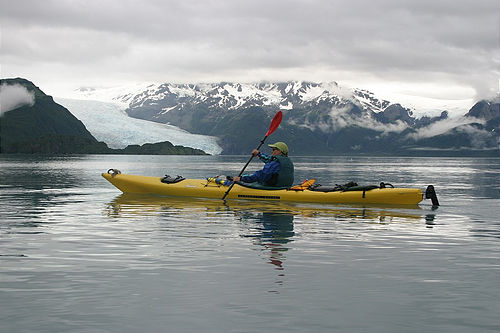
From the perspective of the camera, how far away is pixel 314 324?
8.59 metres

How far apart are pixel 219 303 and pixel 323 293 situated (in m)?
1.83

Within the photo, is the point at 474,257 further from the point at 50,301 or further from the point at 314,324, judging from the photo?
the point at 50,301

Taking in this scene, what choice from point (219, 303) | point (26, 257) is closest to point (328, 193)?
point (26, 257)

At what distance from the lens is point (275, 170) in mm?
26641

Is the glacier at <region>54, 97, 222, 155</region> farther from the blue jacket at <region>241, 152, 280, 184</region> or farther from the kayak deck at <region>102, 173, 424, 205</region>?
the blue jacket at <region>241, 152, 280, 184</region>

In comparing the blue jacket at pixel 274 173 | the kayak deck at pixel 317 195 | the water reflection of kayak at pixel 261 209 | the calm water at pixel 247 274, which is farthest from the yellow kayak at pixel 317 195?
the calm water at pixel 247 274

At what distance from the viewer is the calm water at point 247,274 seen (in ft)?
28.7

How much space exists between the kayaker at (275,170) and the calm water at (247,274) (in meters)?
4.84

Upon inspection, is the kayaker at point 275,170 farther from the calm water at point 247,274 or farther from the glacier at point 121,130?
the glacier at point 121,130

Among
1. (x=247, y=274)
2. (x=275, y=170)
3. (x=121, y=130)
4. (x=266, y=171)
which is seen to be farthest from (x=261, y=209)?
(x=121, y=130)

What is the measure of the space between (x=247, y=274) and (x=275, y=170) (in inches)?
596

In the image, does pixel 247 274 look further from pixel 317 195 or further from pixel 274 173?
pixel 274 173

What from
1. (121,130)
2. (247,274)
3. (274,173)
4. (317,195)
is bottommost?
(247,274)

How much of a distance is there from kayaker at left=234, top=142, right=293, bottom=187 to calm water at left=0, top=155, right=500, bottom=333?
4.84 meters
